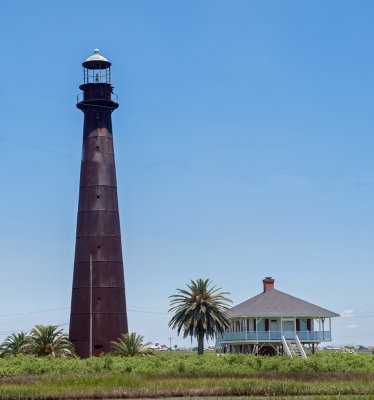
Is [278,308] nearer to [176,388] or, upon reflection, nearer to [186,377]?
[186,377]

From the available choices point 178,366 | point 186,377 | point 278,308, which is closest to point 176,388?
point 186,377

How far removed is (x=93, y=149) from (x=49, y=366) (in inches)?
778

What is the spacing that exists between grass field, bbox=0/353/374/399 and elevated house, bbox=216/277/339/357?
5909 mm

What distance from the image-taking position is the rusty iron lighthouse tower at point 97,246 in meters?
65.9

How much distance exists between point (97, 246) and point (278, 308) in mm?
19438

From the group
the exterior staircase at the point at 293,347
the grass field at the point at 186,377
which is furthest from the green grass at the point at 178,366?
the exterior staircase at the point at 293,347

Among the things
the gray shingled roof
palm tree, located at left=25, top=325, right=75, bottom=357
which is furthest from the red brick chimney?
palm tree, located at left=25, top=325, right=75, bottom=357

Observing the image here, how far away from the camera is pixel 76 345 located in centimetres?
6619

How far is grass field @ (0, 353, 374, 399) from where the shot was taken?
140 feet

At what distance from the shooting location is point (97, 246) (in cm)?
6675

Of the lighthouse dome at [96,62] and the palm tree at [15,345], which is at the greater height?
the lighthouse dome at [96,62]

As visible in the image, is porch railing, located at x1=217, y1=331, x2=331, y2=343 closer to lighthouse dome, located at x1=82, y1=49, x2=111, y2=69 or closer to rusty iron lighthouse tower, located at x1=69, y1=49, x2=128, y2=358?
rusty iron lighthouse tower, located at x1=69, y1=49, x2=128, y2=358

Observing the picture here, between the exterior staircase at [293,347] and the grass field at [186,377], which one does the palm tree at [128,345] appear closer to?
the grass field at [186,377]

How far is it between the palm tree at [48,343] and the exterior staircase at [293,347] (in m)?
19.3
